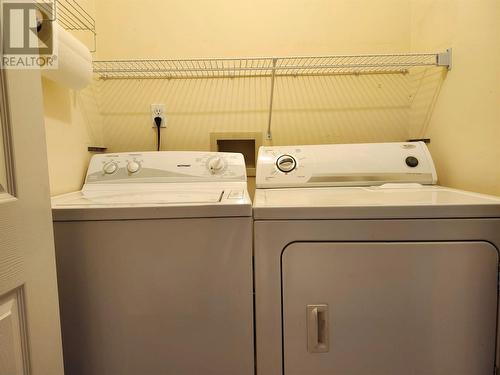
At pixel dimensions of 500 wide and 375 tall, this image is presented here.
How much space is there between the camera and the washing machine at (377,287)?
0.74 metres

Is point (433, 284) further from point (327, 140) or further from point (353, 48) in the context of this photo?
point (353, 48)

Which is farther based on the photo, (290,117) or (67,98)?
(290,117)

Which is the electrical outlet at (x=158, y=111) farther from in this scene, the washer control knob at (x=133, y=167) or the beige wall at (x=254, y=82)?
the washer control knob at (x=133, y=167)

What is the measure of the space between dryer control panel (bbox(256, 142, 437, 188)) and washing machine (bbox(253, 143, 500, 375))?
40 centimetres

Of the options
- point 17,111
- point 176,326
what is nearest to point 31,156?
point 17,111

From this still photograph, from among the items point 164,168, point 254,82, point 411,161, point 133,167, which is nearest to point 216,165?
point 164,168

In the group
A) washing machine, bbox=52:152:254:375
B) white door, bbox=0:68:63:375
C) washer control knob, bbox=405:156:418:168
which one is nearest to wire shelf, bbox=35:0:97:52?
white door, bbox=0:68:63:375

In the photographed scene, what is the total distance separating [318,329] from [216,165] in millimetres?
779

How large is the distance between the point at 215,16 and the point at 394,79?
1.08m

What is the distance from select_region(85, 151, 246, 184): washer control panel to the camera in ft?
3.96

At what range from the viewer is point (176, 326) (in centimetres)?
76

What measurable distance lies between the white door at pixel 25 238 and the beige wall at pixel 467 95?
1.40 metres

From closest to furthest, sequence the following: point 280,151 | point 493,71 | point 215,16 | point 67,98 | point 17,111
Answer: point 17,111, point 493,71, point 67,98, point 280,151, point 215,16

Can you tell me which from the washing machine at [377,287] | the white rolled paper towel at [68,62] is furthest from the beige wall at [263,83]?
the washing machine at [377,287]
